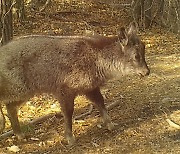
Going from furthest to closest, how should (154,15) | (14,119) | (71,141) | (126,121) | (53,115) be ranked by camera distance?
(154,15) < (53,115) < (126,121) < (14,119) < (71,141)

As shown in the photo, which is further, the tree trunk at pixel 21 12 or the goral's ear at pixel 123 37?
the tree trunk at pixel 21 12

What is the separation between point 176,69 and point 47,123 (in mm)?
3482

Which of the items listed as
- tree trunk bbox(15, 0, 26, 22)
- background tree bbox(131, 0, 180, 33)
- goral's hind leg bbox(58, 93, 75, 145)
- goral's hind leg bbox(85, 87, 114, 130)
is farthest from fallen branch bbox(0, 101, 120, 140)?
tree trunk bbox(15, 0, 26, 22)

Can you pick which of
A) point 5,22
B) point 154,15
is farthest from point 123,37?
point 154,15

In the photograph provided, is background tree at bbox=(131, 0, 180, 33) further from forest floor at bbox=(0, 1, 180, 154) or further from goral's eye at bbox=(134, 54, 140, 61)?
goral's eye at bbox=(134, 54, 140, 61)

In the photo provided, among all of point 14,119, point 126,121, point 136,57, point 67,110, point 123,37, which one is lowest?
point 126,121

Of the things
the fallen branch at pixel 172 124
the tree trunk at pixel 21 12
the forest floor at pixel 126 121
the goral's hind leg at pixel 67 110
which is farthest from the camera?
the tree trunk at pixel 21 12

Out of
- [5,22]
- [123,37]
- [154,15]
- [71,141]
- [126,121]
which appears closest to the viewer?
[71,141]

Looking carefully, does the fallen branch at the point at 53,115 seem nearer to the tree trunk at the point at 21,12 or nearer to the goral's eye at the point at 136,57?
the goral's eye at the point at 136,57

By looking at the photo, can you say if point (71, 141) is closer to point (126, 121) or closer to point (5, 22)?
point (126, 121)

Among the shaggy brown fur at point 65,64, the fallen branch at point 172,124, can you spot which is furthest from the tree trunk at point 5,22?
the fallen branch at point 172,124

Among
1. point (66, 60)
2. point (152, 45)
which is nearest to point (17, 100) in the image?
point (66, 60)

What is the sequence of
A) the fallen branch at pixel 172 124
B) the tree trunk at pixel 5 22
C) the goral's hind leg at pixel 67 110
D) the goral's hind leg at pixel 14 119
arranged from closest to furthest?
the goral's hind leg at pixel 67 110
the fallen branch at pixel 172 124
the goral's hind leg at pixel 14 119
the tree trunk at pixel 5 22

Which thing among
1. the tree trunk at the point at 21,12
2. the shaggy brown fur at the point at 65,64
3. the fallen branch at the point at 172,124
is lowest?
the fallen branch at the point at 172,124
